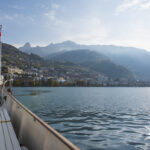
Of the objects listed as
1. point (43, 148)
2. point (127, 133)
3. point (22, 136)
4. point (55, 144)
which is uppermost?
point (55, 144)

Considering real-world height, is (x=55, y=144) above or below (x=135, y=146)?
above

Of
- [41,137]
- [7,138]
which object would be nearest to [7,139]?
[7,138]

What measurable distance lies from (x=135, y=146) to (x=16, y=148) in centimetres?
902

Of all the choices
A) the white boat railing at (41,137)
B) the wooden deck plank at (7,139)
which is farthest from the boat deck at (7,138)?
the white boat railing at (41,137)

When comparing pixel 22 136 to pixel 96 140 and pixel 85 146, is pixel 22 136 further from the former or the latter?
pixel 96 140

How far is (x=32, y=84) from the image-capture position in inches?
6462

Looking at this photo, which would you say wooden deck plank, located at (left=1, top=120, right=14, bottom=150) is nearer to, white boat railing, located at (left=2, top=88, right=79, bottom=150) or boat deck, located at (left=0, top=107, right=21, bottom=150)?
boat deck, located at (left=0, top=107, right=21, bottom=150)

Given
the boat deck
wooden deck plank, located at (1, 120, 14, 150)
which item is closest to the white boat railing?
the boat deck

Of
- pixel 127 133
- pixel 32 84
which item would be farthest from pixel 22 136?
pixel 32 84

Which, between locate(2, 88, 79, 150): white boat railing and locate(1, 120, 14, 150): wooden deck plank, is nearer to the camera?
locate(2, 88, 79, 150): white boat railing

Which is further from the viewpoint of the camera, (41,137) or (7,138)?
(7,138)

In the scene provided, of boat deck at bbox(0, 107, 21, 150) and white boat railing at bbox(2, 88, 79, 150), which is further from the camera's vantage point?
boat deck at bbox(0, 107, 21, 150)

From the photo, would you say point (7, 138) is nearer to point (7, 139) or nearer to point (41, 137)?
point (7, 139)

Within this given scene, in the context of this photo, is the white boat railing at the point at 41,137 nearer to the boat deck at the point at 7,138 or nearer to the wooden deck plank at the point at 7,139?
the boat deck at the point at 7,138
